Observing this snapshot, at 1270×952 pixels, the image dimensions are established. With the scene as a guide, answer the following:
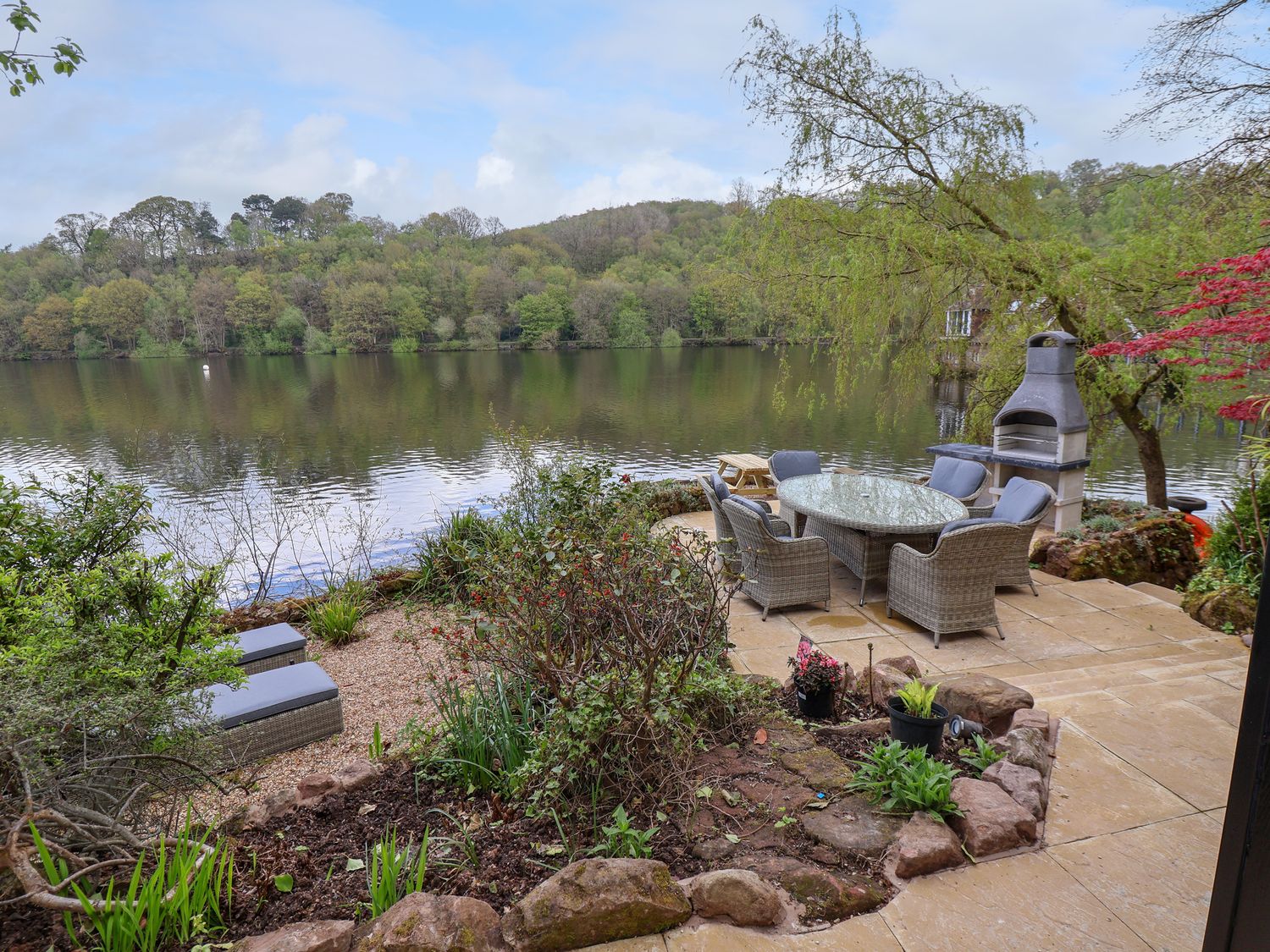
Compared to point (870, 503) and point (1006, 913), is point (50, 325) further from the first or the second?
point (1006, 913)

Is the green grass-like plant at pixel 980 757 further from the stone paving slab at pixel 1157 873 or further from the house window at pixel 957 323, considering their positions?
the house window at pixel 957 323

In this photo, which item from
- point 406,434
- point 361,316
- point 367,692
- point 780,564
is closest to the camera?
point 367,692

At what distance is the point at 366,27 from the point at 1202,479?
12963 millimetres

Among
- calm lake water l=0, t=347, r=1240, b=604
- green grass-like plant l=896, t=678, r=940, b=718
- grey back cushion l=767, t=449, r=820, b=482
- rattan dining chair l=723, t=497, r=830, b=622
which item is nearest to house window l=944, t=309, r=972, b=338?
calm lake water l=0, t=347, r=1240, b=604

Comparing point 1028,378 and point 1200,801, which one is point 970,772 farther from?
point 1028,378

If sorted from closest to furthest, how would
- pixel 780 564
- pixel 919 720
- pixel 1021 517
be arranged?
pixel 919 720 → pixel 780 564 → pixel 1021 517

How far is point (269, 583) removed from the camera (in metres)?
6.79

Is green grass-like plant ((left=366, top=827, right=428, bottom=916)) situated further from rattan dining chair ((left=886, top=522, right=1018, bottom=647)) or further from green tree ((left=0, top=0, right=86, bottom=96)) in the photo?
green tree ((left=0, top=0, right=86, bottom=96))

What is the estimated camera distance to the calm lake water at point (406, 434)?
32.0 feet

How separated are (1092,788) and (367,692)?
358cm

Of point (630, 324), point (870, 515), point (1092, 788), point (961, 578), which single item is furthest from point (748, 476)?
point (630, 324)

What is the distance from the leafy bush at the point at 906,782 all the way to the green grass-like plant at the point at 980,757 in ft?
0.32

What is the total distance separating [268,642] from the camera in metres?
3.79

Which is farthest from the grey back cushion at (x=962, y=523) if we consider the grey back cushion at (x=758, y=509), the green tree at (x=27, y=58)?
the green tree at (x=27, y=58)
